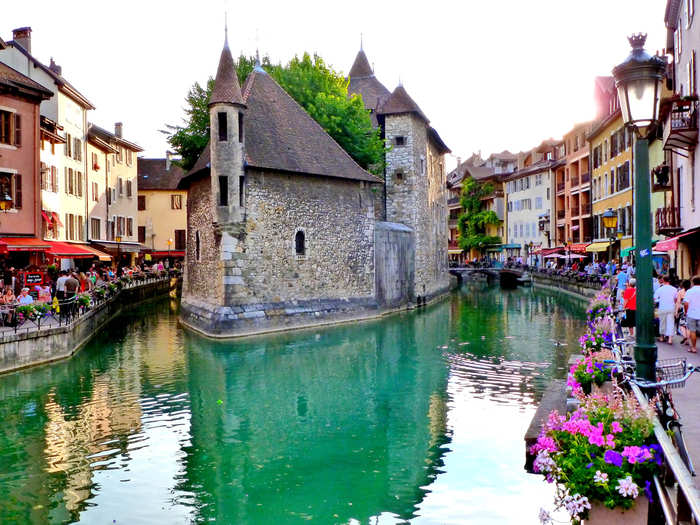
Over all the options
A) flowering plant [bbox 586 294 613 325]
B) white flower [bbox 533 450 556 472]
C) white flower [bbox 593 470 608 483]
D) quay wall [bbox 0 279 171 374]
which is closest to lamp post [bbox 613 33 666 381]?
white flower [bbox 533 450 556 472]

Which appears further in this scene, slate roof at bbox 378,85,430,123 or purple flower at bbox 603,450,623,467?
slate roof at bbox 378,85,430,123

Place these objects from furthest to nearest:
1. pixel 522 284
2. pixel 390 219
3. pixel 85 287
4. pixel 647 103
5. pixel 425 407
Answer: pixel 522 284 → pixel 390 219 → pixel 85 287 → pixel 425 407 → pixel 647 103

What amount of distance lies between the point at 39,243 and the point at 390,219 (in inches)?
674

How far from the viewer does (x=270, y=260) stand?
24.9m

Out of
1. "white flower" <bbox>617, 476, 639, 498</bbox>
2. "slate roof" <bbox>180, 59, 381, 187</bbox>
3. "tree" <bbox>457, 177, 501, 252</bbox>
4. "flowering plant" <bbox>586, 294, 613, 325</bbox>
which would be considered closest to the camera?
"white flower" <bbox>617, 476, 639, 498</bbox>

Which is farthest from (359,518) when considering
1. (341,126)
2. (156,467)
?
(341,126)

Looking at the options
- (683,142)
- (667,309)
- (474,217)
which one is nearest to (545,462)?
(667,309)

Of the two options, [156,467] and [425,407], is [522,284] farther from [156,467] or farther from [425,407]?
[156,467]

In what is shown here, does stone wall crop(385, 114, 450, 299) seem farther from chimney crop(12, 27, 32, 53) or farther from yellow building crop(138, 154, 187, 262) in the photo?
yellow building crop(138, 154, 187, 262)

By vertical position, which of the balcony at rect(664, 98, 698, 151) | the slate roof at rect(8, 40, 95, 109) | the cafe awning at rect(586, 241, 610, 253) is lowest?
the cafe awning at rect(586, 241, 610, 253)

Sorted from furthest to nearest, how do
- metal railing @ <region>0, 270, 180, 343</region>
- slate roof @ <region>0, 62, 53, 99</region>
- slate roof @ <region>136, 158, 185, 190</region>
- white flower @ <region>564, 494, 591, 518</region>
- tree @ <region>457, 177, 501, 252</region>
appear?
tree @ <region>457, 177, 501, 252</region>
slate roof @ <region>136, 158, 185, 190</region>
slate roof @ <region>0, 62, 53, 99</region>
metal railing @ <region>0, 270, 180, 343</region>
white flower @ <region>564, 494, 591, 518</region>

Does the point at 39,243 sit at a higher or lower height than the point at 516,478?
higher

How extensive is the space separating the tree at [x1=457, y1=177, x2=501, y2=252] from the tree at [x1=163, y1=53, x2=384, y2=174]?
42727 millimetres

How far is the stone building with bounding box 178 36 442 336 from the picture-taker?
23375mm
